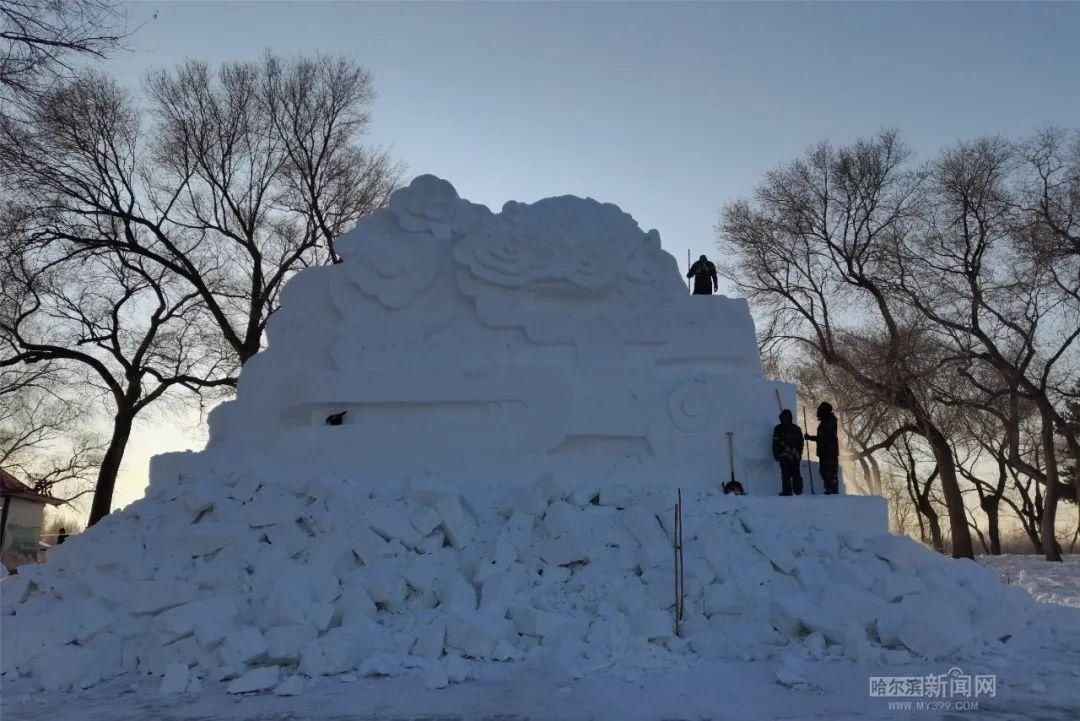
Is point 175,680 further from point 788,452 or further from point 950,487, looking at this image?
point 950,487

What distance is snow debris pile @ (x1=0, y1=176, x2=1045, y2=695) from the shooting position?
5.88m

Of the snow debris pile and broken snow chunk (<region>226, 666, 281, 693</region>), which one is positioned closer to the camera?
broken snow chunk (<region>226, 666, 281, 693</region>)

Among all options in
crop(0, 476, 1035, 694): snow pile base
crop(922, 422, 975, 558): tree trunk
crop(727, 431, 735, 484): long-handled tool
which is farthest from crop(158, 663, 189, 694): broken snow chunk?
crop(922, 422, 975, 558): tree trunk

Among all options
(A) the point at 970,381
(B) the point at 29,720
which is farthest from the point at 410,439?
(A) the point at 970,381

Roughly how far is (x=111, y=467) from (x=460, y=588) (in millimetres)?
11069

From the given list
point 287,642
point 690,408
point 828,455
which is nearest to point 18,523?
point 287,642

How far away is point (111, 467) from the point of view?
1486 centimetres

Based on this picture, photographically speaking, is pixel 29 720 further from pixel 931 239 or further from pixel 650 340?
pixel 931 239

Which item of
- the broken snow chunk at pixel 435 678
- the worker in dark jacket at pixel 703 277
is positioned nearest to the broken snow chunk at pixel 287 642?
the broken snow chunk at pixel 435 678

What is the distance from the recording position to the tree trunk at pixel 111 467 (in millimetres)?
14758

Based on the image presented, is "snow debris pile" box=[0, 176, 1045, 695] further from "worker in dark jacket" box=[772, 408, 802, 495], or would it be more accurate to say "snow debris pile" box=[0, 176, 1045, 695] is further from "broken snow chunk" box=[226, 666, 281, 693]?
"worker in dark jacket" box=[772, 408, 802, 495]

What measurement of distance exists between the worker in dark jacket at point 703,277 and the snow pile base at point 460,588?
2868 millimetres

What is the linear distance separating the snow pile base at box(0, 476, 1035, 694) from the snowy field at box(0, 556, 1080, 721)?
171 millimetres

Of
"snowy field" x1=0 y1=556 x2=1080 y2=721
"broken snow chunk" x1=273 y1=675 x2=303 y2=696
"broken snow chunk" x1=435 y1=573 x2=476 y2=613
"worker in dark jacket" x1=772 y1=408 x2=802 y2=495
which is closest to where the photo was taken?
"snowy field" x1=0 y1=556 x2=1080 y2=721
